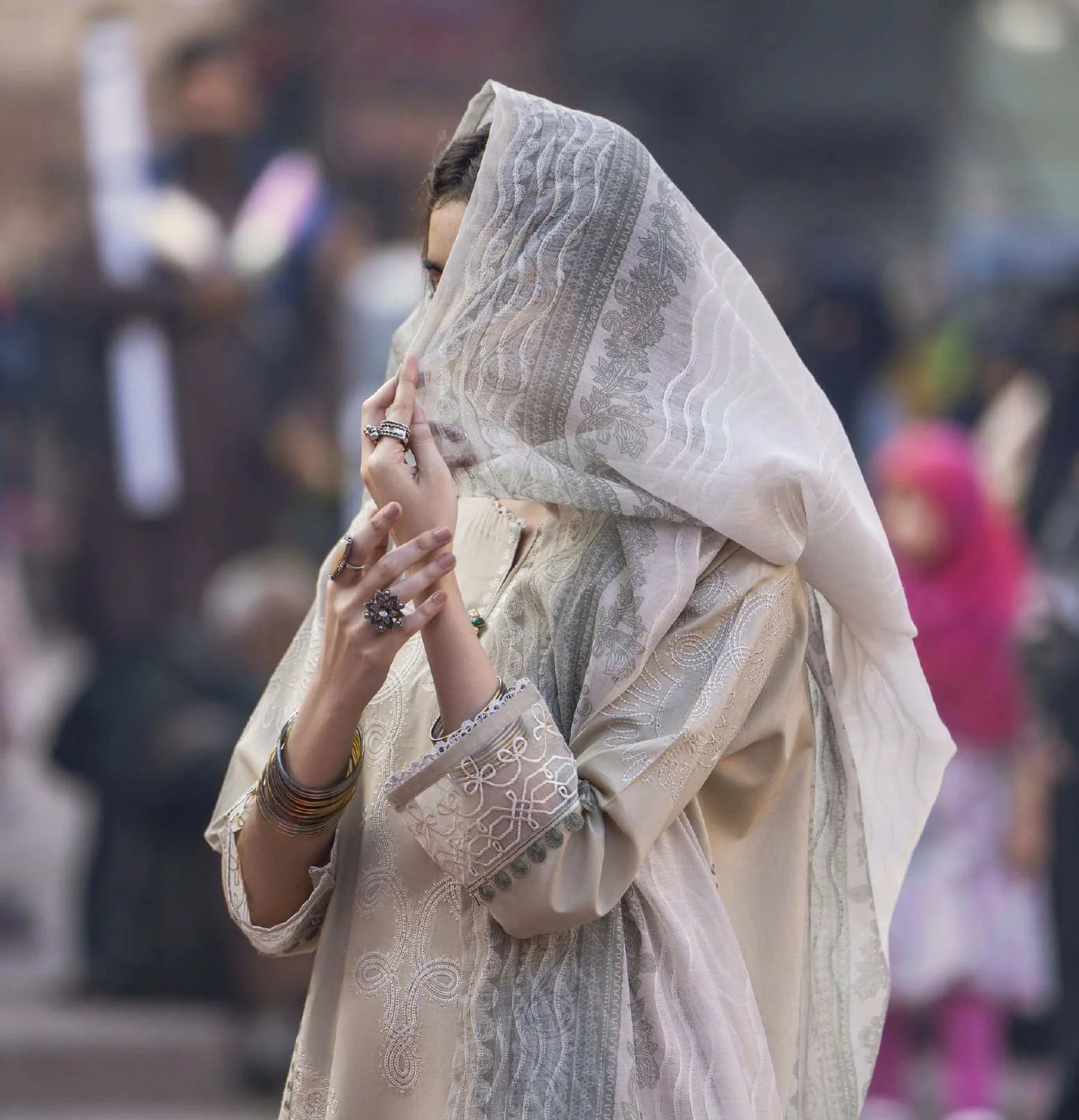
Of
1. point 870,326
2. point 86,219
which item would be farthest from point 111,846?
point 870,326

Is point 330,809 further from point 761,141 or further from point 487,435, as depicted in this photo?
point 761,141

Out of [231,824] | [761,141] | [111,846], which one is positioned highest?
[231,824]

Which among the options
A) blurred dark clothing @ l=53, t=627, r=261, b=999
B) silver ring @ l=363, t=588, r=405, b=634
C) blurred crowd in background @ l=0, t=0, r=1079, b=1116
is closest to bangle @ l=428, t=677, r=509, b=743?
silver ring @ l=363, t=588, r=405, b=634

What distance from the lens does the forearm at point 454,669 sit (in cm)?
159

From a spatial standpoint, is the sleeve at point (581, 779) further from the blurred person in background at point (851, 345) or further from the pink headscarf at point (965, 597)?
the blurred person in background at point (851, 345)

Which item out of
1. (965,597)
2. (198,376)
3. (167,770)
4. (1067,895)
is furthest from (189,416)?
(1067,895)

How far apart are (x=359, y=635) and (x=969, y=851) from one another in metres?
3.16

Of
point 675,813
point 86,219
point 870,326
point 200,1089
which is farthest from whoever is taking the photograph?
point 870,326

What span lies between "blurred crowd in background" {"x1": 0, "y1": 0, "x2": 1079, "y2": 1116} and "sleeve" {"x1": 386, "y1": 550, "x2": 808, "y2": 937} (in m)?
3.03

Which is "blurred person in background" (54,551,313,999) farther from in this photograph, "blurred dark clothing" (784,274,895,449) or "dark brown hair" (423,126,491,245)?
"dark brown hair" (423,126,491,245)

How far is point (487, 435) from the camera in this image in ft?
5.49

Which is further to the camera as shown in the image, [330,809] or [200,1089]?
[200,1089]

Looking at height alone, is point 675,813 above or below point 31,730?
above

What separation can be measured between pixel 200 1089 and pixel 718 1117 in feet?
11.5
